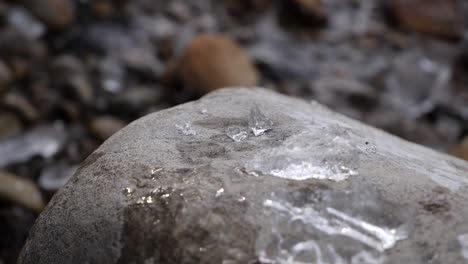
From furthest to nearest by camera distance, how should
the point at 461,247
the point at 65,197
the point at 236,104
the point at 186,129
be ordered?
the point at 236,104 → the point at 186,129 → the point at 65,197 → the point at 461,247

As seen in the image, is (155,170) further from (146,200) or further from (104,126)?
(104,126)

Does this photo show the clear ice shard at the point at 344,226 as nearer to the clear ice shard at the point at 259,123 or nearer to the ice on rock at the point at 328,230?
the ice on rock at the point at 328,230

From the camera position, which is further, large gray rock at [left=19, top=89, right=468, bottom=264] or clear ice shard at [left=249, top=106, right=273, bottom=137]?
clear ice shard at [left=249, top=106, right=273, bottom=137]

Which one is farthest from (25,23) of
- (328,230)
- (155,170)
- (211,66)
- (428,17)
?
(328,230)

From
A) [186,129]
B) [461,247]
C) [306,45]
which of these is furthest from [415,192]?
[306,45]

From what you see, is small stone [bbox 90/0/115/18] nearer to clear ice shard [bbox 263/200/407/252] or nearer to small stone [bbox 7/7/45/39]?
small stone [bbox 7/7/45/39]

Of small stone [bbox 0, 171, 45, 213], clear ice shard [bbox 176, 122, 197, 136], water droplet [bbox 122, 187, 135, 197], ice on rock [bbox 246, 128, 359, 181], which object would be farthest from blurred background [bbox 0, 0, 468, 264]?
ice on rock [bbox 246, 128, 359, 181]

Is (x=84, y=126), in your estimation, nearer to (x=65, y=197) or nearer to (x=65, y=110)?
(x=65, y=110)
